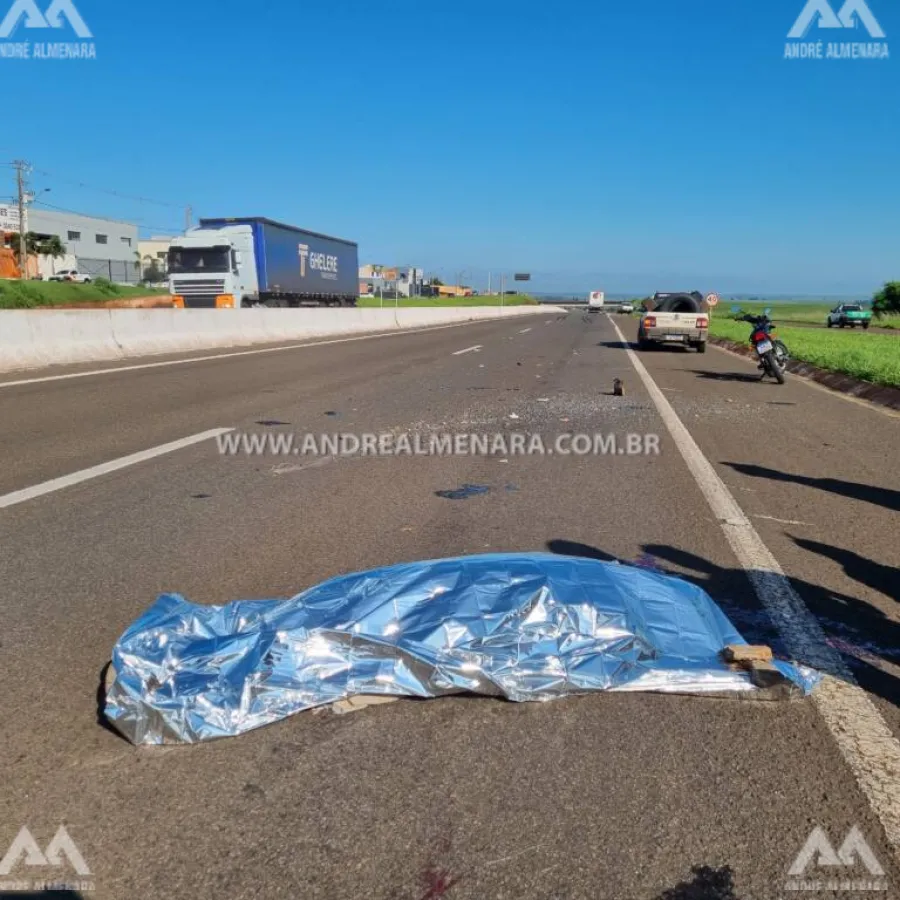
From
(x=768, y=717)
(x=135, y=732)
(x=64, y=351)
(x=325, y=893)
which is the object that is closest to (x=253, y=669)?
(x=135, y=732)

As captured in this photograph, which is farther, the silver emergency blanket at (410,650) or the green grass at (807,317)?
the green grass at (807,317)

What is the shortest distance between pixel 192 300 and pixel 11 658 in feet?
95.1

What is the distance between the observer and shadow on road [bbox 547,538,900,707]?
320 centimetres

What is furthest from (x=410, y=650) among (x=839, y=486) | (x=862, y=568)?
(x=839, y=486)

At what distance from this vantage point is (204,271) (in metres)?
30.2

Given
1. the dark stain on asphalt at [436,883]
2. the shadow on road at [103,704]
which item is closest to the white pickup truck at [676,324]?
the shadow on road at [103,704]

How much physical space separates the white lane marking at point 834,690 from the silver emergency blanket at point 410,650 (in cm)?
15

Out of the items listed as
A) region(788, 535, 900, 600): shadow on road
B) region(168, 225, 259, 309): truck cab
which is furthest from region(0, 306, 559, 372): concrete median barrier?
region(788, 535, 900, 600): shadow on road

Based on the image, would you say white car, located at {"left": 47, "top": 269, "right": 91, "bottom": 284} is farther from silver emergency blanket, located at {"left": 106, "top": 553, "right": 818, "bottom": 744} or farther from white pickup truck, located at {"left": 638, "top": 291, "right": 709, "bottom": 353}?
silver emergency blanket, located at {"left": 106, "top": 553, "right": 818, "bottom": 744}

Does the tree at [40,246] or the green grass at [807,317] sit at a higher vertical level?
the tree at [40,246]

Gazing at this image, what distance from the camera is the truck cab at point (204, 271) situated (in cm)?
3003

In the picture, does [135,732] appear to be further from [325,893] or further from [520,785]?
[520,785]

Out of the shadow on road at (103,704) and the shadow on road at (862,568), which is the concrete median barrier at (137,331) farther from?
the shadow on road at (862,568)

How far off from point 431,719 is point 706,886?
108 centimetres
